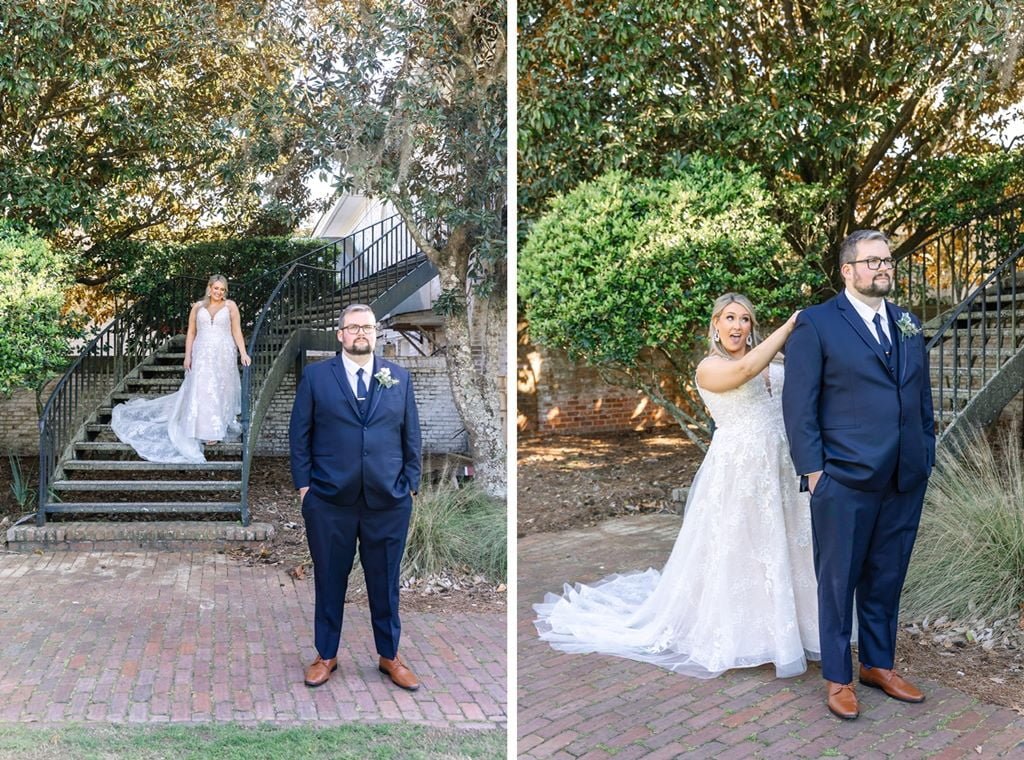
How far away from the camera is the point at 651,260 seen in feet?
21.9

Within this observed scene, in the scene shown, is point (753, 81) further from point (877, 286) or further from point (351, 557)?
point (351, 557)

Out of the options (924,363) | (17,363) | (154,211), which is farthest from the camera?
(154,211)

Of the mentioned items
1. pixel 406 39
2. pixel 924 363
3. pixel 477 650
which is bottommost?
pixel 477 650

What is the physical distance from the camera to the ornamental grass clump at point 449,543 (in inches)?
247

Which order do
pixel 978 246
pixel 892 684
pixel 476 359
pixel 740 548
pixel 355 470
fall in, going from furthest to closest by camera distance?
1. pixel 978 246
2. pixel 476 359
3. pixel 740 548
4. pixel 355 470
5. pixel 892 684

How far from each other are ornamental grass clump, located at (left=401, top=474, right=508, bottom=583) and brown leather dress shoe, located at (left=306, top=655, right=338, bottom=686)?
67.5 inches

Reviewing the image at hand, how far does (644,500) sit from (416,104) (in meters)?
4.10

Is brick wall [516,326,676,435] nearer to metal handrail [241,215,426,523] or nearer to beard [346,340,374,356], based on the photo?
metal handrail [241,215,426,523]

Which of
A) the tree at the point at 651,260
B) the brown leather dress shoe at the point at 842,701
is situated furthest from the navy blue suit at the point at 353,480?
the tree at the point at 651,260

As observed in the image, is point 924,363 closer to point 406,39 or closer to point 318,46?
point 406,39

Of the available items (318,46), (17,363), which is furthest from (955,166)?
(17,363)

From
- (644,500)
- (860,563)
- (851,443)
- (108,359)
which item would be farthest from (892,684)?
(108,359)

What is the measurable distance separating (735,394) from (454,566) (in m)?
2.74

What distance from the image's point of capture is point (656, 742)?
3.57m
